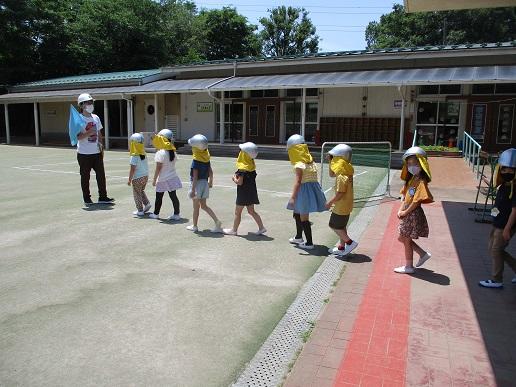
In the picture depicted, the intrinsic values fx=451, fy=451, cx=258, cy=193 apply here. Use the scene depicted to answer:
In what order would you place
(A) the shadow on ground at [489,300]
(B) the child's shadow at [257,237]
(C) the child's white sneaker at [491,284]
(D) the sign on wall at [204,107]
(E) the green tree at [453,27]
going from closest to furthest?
(A) the shadow on ground at [489,300] < (C) the child's white sneaker at [491,284] < (B) the child's shadow at [257,237] < (D) the sign on wall at [204,107] < (E) the green tree at [453,27]

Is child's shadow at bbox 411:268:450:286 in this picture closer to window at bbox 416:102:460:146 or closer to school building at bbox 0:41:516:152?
school building at bbox 0:41:516:152

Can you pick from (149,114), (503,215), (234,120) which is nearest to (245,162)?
(503,215)

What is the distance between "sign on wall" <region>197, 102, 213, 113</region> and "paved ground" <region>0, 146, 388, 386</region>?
17167 millimetres

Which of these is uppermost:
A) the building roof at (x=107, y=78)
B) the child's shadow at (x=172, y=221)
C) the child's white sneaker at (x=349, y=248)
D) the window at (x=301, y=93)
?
the building roof at (x=107, y=78)

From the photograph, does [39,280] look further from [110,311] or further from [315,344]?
[315,344]

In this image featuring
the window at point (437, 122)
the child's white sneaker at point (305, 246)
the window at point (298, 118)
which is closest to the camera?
the child's white sneaker at point (305, 246)

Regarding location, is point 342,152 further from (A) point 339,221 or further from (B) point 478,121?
(B) point 478,121

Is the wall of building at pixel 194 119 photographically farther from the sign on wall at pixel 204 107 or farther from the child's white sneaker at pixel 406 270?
the child's white sneaker at pixel 406 270

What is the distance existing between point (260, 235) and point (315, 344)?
3.17 m

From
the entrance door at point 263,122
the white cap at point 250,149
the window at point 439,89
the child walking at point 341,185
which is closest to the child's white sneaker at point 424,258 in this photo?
the child walking at point 341,185

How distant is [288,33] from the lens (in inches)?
2103

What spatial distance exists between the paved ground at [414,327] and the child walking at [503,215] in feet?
0.76

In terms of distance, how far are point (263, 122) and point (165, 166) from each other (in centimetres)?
1664

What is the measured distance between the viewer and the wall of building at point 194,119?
24.9m
